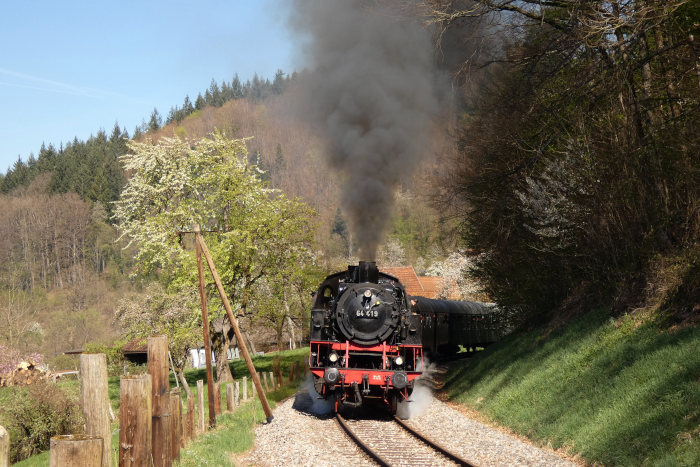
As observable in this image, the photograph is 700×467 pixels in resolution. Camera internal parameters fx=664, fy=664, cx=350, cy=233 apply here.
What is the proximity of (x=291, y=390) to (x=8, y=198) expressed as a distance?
93203 mm

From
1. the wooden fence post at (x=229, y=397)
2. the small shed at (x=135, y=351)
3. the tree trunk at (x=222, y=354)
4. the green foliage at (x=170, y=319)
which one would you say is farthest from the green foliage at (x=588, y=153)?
the small shed at (x=135, y=351)

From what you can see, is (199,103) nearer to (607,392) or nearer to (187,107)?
(187,107)

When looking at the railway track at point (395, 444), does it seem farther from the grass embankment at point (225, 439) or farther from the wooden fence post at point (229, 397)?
the wooden fence post at point (229, 397)

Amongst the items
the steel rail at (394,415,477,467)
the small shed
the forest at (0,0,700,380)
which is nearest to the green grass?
the steel rail at (394,415,477,467)

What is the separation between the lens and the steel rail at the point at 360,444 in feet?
32.1

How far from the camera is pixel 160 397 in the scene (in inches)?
304

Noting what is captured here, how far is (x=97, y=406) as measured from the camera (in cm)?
492

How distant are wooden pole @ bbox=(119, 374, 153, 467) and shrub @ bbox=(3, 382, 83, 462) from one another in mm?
13455

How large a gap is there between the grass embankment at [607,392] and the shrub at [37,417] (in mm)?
10955

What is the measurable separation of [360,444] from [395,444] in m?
0.71

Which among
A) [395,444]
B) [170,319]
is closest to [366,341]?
[395,444]

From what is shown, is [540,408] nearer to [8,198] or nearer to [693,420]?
[693,420]

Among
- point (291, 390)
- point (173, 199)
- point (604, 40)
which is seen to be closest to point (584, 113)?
point (604, 40)

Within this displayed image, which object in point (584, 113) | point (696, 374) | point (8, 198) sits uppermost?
point (8, 198)
